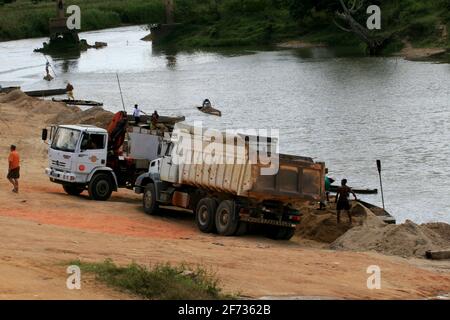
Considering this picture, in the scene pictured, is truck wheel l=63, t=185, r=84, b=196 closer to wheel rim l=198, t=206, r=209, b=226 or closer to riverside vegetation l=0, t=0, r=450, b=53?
wheel rim l=198, t=206, r=209, b=226

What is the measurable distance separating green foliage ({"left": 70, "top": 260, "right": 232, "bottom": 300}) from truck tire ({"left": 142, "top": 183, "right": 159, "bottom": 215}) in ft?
38.3

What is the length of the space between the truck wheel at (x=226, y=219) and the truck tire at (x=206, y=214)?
172 mm

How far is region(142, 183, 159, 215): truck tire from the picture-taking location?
29.9 meters

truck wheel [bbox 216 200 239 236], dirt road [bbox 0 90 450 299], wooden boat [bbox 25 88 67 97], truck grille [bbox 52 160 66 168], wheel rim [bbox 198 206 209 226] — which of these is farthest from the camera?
wooden boat [bbox 25 88 67 97]

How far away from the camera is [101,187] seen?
105 ft

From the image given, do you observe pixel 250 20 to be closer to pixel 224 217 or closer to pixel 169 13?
pixel 169 13

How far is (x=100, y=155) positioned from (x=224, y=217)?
6.26 meters

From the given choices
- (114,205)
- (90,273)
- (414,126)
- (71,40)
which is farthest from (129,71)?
(90,273)

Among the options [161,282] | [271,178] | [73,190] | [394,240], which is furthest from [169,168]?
[161,282]

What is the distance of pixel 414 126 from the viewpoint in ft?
188

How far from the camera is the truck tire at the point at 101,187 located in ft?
104

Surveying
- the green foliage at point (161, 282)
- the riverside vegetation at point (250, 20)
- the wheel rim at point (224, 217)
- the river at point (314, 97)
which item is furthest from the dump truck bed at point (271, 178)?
the riverside vegetation at point (250, 20)

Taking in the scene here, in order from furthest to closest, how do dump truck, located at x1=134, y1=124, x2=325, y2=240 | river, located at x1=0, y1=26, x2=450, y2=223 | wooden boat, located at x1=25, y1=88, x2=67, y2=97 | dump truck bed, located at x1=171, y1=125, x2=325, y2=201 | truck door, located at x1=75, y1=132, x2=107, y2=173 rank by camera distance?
wooden boat, located at x1=25, y1=88, x2=67, y2=97
river, located at x1=0, y1=26, x2=450, y2=223
truck door, located at x1=75, y1=132, x2=107, y2=173
dump truck, located at x1=134, y1=124, x2=325, y2=240
dump truck bed, located at x1=171, y1=125, x2=325, y2=201

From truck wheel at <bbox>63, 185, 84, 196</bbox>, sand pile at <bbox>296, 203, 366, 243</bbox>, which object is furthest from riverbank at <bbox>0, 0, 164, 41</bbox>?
sand pile at <bbox>296, 203, 366, 243</bbox>
